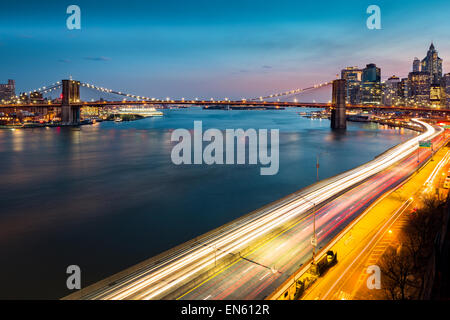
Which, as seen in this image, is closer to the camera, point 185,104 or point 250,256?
point 250,256

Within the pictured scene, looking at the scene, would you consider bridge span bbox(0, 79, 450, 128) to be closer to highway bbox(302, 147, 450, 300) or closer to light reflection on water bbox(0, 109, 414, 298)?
light reflection on water bbox(0, 109, 414, 298)

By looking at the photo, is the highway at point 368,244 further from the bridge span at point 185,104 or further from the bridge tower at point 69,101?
the bridge tower at point 69,101

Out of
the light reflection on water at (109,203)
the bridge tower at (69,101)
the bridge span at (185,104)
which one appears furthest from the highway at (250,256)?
the bridge tower at (69,101)

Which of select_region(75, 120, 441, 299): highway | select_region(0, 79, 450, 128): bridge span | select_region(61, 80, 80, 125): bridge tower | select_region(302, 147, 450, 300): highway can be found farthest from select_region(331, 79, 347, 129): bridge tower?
select_region(61, 80, 80, 125): bridge tower

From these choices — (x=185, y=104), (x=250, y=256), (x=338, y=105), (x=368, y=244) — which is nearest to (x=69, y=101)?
(x=185, y=104)

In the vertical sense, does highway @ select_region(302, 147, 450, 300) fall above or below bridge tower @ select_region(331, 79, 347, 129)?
below

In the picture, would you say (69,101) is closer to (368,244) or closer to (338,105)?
(338,105)
